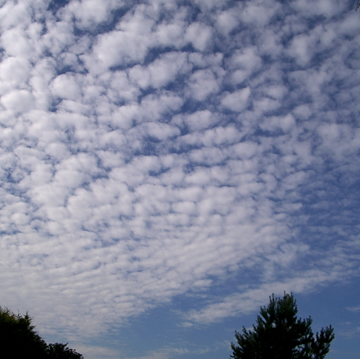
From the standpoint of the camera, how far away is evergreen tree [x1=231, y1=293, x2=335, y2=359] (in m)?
26.0

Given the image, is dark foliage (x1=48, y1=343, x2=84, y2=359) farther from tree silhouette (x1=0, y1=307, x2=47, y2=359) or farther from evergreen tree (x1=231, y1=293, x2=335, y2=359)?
evergreen tree (x1=231, y1=293, x2=335, y2=359)

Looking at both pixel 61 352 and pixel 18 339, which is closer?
pixel 18 339

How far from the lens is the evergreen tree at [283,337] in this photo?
26016 millimetres

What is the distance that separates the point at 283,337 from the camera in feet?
86.6

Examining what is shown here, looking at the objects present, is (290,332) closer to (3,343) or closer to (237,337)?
(237,337)

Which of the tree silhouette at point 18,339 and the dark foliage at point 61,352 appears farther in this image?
the dark foliage at point 61,352

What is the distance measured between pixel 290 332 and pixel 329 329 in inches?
133

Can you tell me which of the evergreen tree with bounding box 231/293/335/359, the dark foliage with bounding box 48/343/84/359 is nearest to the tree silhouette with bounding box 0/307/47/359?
the dark foliage with bounding box 48/343/84/359

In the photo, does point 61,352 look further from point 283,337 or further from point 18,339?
point 283,337

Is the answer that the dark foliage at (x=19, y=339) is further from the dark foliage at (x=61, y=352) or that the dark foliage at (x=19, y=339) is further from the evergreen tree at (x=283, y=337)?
the evergreen tree at (x=283, y=337)

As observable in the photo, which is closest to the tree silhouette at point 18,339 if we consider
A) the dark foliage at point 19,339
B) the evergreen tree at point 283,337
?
the dark foliage at point 19,339

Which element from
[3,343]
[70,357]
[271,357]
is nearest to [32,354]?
[3,343]

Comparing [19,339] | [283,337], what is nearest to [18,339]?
[19,339]

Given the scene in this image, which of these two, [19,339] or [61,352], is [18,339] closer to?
[19,339]
